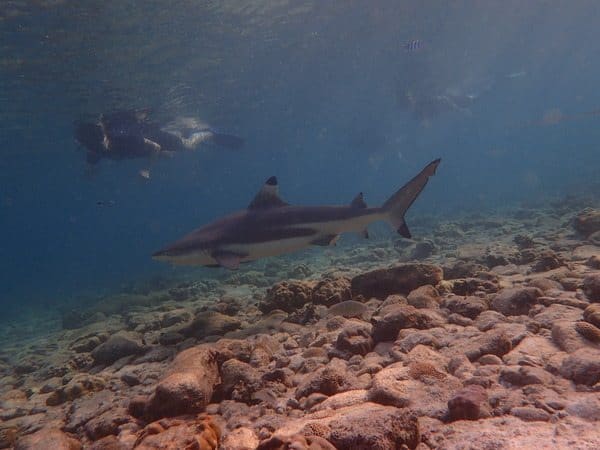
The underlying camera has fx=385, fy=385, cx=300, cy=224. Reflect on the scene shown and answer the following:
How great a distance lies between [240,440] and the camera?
2576mm

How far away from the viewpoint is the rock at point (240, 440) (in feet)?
8.20

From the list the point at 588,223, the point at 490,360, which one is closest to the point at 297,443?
the point at 490,360

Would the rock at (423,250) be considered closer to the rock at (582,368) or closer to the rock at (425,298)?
the rock at (425,298)

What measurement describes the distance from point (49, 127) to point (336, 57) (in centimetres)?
2207

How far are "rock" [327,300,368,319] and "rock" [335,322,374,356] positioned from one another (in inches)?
43.1

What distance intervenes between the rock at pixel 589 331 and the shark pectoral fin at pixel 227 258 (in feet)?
15.5

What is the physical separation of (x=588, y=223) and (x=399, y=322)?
7782mm

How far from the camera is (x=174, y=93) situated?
86.7ft

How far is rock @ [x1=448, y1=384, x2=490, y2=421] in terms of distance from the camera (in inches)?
90.8

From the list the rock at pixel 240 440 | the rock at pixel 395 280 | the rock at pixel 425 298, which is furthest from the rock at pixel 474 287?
the rock at pixel 240 440

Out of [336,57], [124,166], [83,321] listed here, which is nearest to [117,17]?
[83,321]

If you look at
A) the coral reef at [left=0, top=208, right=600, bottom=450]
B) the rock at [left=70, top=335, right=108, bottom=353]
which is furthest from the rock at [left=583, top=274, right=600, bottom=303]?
the rock at [left=70, top=335, right=108, bottom=353]

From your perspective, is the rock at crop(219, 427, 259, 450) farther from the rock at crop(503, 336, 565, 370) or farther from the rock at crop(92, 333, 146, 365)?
the rock at crop(92, 333, 146, 365)

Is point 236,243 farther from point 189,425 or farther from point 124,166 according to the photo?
point 124,166
